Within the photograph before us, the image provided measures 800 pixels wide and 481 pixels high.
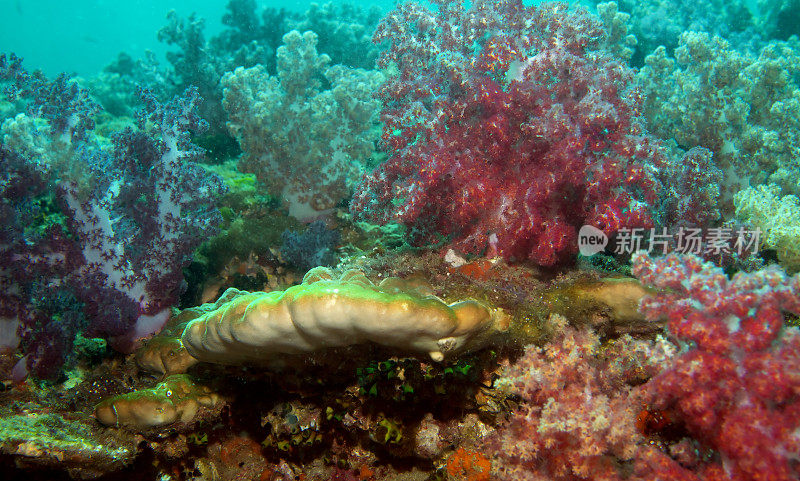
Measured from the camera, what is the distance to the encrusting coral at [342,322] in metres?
2.37

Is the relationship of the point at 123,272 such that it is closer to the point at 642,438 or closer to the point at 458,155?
the point at 458,155

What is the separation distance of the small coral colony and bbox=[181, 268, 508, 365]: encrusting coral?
2cm

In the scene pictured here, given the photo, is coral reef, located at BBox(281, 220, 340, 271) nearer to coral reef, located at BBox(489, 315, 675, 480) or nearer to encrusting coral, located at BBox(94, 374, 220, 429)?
encrusting coral, located at BBox(94, 374, 220, 429)

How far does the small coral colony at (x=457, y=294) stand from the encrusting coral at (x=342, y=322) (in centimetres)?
2

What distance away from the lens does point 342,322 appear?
2.40 m

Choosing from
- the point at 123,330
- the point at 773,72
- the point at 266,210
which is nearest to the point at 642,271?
the point at 123,330

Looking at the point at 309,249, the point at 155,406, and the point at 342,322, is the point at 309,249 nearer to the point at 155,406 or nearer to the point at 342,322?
the point at 155,406

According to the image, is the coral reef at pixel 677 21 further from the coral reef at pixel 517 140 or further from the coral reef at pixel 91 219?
the coral reef at pixel 91 219

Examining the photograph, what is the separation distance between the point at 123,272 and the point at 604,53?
16.3 ft

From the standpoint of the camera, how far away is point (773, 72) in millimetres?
5293

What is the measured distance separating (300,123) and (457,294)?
4.31 metres

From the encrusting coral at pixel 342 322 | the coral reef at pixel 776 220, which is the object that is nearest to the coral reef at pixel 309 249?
the encrusting coral at pixel 342 322

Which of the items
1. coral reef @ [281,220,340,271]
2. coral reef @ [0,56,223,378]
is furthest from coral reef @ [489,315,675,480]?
coral reef @ [0,56,223,378]

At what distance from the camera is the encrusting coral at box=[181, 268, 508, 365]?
2.37 meters
